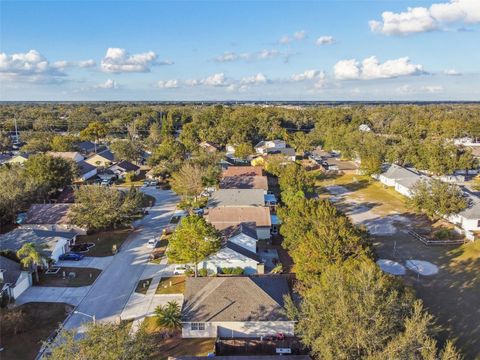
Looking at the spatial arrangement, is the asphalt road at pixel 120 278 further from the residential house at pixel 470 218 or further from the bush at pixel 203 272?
the residential house at pixel 470 218

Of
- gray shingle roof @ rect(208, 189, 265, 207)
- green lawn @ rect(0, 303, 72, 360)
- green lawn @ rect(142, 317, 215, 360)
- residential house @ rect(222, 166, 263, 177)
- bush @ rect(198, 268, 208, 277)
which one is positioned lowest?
green lawn @ rect(142, 317, 215, 360)

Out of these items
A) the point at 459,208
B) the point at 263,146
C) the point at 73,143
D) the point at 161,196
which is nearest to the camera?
the point at 459,208

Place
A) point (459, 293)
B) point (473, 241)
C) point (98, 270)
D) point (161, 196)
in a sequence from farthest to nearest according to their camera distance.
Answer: point (161, 196), point (473, 241), point (98, 270), point (459, 293)

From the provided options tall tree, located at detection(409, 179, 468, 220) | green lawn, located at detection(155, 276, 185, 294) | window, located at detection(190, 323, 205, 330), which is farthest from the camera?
tall tree, located at detection(409, 179, 468, 220)

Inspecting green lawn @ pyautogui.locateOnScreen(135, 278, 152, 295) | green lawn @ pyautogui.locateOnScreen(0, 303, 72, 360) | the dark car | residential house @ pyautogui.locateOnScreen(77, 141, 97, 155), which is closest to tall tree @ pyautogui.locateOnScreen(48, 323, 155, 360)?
green lawn @ pyautogui.locateOnScreen(0, 303, 72, 360)

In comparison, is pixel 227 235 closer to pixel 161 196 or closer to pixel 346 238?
pixel 346 238

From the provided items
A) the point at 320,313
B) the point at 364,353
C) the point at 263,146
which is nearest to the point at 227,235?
the point at 320,313

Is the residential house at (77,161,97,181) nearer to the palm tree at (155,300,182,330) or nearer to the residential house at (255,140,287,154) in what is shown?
the residential house at (255,140,287,154)
